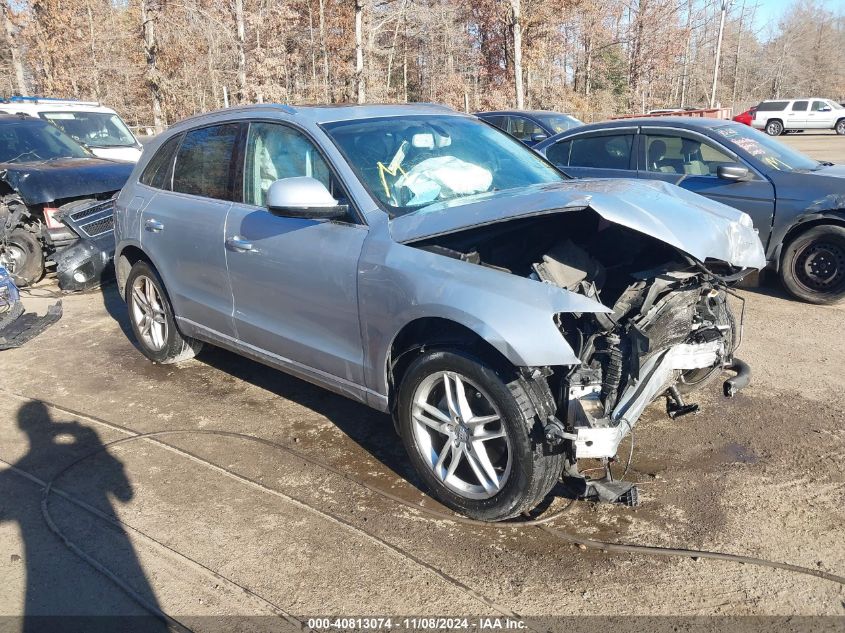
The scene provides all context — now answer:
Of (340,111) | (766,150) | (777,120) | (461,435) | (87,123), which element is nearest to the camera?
(461,435)

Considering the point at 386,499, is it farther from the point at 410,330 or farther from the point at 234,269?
the point at 234,269

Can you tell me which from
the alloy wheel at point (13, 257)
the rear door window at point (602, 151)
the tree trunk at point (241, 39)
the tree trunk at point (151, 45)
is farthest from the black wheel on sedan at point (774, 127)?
the alloy wheel at point (13, 257)

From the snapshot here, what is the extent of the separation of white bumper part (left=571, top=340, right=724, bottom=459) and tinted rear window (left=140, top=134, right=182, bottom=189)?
368 centimetres

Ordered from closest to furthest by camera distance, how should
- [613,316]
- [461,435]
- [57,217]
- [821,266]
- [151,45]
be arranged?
[613,316] → [461,435] → [821,266] → [57,217] → [151,45]

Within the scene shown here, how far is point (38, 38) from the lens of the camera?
32.1 m

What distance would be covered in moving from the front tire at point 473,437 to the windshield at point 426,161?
958 mm

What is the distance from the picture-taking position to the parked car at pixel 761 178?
257 inches

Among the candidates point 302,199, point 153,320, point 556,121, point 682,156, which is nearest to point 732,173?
point 682,156

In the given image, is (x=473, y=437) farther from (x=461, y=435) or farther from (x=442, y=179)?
(x=442, y=179)

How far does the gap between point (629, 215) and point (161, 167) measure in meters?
3.72

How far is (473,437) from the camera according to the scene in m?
3.18

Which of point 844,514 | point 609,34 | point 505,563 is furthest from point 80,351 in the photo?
point 609,34

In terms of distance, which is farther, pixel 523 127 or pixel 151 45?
pixel 151 45

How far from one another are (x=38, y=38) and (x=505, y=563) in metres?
37.6
